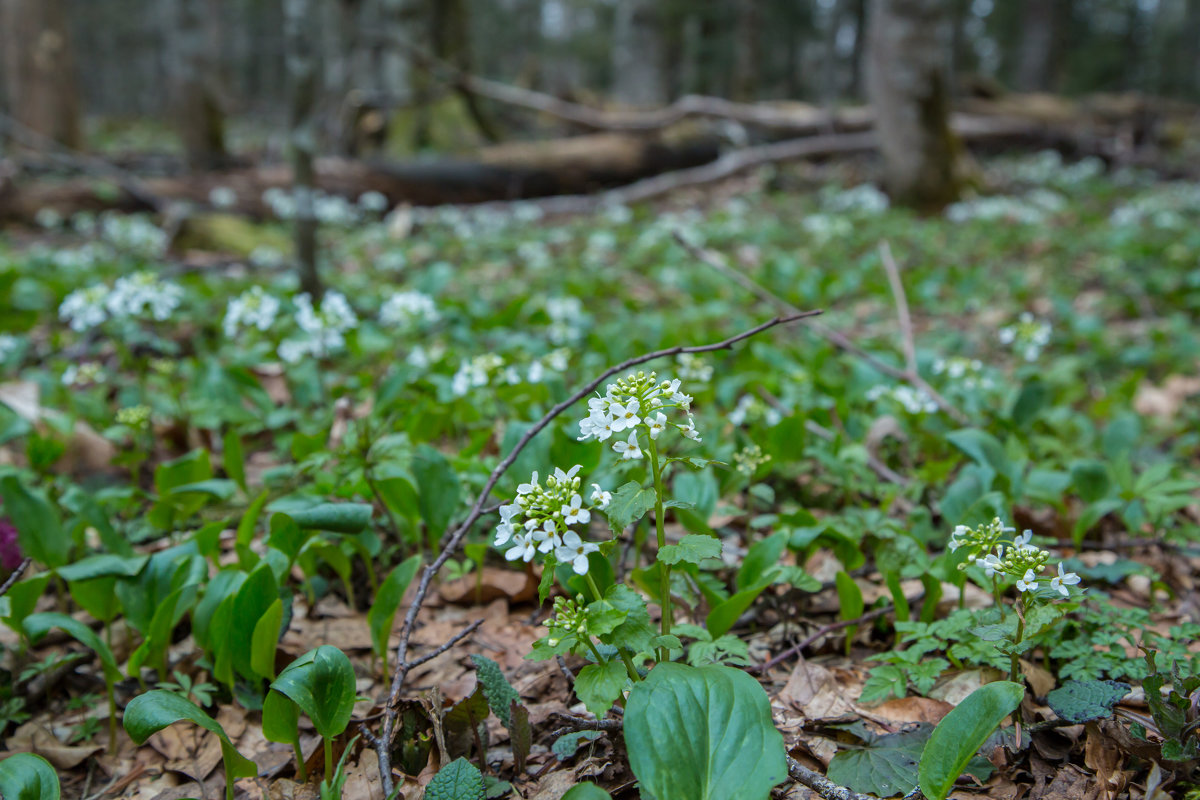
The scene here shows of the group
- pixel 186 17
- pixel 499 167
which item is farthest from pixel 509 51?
pixel 499 167

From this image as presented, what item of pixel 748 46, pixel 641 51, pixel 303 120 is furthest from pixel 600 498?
pixel 748 46

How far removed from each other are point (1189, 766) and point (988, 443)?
3.61ft

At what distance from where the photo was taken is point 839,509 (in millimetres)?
2465

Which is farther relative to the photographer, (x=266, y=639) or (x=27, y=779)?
(x=266, y=639)

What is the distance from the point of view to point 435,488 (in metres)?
1.98

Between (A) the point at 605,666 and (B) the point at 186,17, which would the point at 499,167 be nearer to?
(B) the point at 186,17

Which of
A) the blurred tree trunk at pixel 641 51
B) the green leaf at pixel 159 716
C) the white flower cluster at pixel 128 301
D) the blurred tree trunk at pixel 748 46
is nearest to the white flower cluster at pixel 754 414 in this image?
the green leaf at pixel 159 716

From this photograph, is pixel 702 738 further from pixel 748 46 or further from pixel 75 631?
pixel 748 46

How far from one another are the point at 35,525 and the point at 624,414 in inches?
64.7

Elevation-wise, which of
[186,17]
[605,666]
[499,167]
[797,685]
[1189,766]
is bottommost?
[797,685]

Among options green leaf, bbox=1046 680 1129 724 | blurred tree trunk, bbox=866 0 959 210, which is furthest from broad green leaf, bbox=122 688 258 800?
blurred tree trunk, bbox=866 0 959 210

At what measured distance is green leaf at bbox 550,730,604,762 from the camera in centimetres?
140

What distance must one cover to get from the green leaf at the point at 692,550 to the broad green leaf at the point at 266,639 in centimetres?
79

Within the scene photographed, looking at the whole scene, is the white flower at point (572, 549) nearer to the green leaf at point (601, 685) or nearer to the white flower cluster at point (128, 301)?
the green leaf at point (601, 685)
